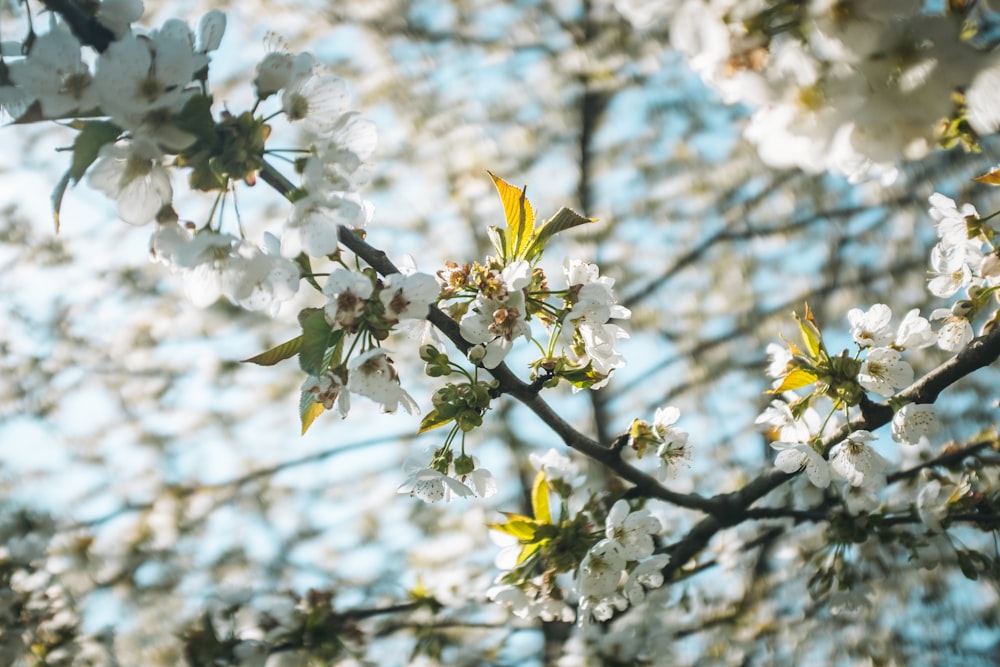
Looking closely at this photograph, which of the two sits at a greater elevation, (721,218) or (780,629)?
(721,218)

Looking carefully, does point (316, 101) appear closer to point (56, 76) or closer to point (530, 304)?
→ point (56, 76)

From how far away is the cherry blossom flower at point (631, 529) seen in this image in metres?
1.17

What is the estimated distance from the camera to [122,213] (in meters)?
0.81

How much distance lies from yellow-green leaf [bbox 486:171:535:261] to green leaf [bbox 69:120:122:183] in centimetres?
50

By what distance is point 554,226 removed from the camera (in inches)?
40.1

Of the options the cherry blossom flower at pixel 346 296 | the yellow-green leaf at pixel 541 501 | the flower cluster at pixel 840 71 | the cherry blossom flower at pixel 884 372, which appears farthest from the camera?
the yellow-green leaf at pixel 541 501

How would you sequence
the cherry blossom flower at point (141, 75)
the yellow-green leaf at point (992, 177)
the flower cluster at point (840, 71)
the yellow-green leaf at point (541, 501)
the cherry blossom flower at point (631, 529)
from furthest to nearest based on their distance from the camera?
1. the yellow-green leaf at point (541, 501)
2. the cherry blossom flower at point (631, 529)
3. the yellow-green leaf at point (992, 177)
4. the cherry blossom flower at point (141, 75)
5. the flower cluster at point (840, 71)

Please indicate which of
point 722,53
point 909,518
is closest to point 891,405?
point 909,518

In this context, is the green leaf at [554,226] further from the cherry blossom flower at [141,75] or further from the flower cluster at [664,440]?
the cherry blossom flower at [141,75]

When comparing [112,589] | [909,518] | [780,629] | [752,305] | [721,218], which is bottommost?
[909,518]

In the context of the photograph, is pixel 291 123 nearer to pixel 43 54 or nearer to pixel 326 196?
pixel 326 196

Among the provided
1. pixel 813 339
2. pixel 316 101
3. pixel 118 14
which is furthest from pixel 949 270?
pixel 118 14

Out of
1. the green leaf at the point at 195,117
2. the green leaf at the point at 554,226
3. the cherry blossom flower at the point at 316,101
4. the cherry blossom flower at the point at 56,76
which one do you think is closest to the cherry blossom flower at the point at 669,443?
the green leaf at the point at 554,226

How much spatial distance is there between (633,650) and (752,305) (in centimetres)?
170
